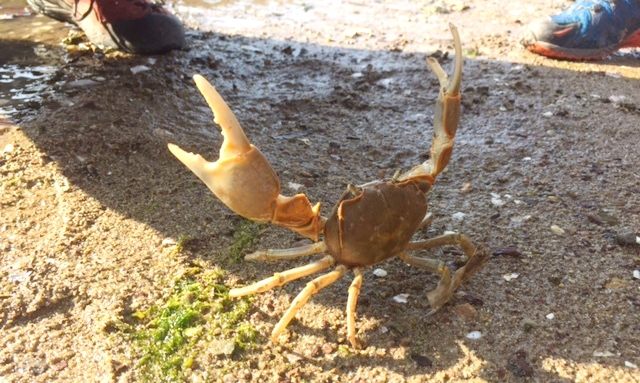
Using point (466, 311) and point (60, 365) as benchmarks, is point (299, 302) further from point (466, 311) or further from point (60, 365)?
point (60, 365)

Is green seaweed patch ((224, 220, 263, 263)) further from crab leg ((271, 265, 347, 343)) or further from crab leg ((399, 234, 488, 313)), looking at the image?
crab leg ((399, 234, 488, 313))

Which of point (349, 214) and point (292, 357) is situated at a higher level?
point (349, 214)

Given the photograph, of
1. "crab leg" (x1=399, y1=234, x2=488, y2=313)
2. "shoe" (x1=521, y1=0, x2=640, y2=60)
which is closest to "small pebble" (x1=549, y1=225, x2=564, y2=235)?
"crab leg" (x1=399, y1=234, x2=488, y2=313)

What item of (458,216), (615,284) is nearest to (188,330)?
(458,216)

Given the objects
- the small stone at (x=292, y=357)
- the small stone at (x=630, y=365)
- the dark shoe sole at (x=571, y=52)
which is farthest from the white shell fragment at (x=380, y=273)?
the dark shoe sole at (x=571, y=52)

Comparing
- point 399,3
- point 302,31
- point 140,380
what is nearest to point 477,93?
point 302,31
